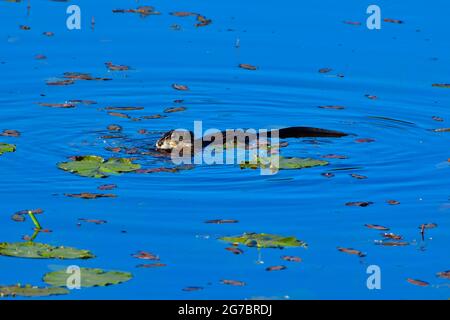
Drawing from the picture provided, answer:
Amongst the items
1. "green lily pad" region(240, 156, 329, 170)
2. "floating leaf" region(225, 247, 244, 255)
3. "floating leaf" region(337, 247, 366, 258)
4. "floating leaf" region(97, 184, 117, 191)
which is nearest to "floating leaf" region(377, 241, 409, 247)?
"floating leaf" region(337, 247, 366, 258)

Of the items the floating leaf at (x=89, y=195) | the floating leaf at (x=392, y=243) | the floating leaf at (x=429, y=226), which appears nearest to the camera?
the floating leaf at (x=392, y=243)

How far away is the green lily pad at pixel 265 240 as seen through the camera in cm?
974

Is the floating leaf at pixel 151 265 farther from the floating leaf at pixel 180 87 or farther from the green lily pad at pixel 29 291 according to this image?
the floating leaf at pixel 180 87

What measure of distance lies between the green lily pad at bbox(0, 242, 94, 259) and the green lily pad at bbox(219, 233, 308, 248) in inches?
50.2

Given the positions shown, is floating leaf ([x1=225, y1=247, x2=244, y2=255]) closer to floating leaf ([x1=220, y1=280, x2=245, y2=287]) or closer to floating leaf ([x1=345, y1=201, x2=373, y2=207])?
floating leaf ([x1=220, y1=280, x2=245, y2=287])

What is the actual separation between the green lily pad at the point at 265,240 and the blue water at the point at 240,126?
9 cm

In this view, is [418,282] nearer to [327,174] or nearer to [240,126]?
[327,174]

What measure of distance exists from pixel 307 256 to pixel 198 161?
2.98 meters

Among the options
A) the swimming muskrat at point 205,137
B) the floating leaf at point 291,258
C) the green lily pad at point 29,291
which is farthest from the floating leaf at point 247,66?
the green lily pad at point 29,291

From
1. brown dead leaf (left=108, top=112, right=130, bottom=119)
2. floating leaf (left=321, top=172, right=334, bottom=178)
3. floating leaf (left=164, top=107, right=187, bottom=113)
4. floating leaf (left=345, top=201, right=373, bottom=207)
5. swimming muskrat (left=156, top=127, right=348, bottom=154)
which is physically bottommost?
floating leaf (left=345, top=201, right=373, bottom=207)

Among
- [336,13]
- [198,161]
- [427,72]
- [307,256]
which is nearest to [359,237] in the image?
[307,256]

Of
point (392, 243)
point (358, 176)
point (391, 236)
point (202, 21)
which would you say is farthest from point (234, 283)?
point (202, 21)

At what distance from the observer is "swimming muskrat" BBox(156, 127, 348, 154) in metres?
12.5
